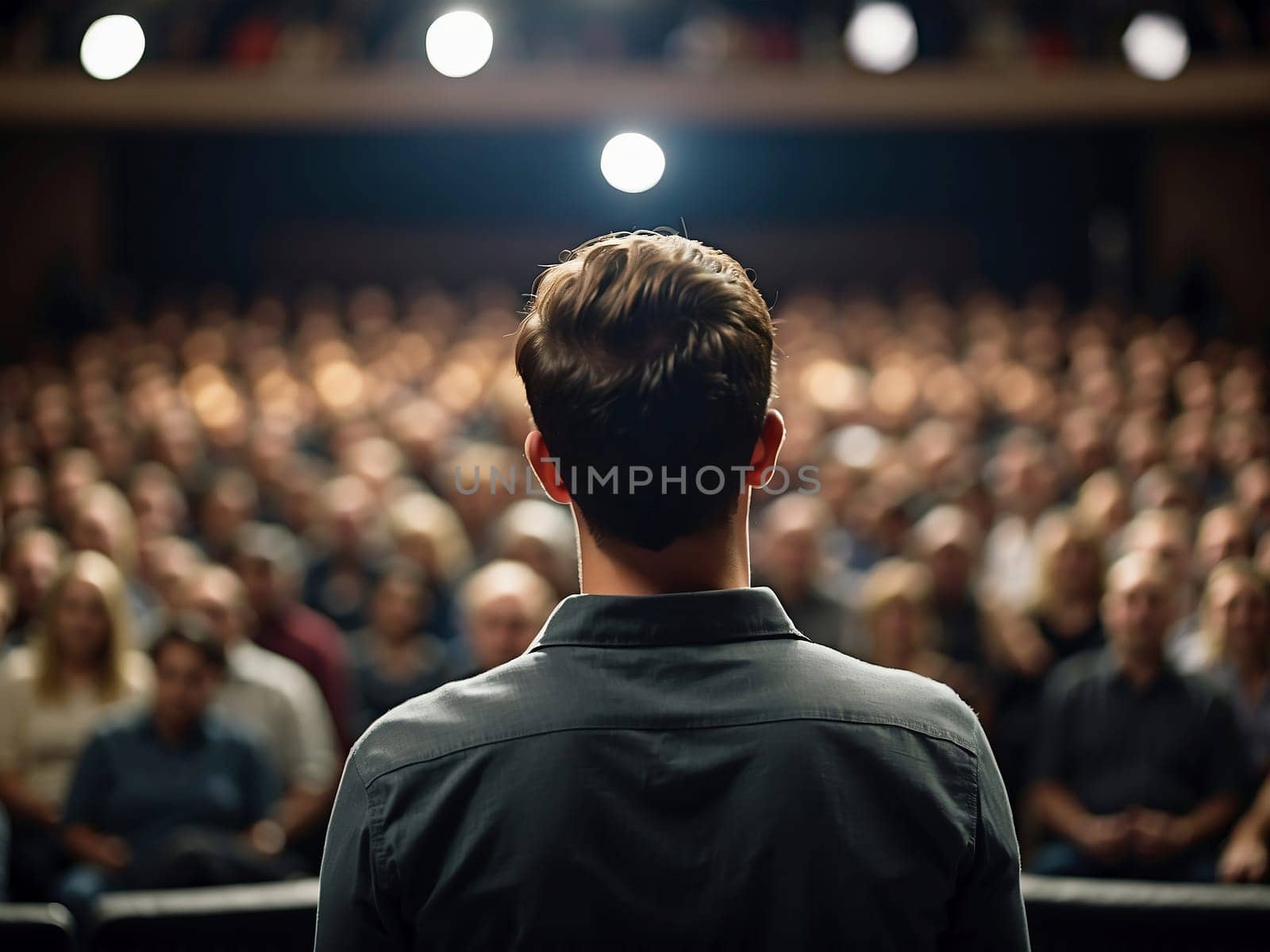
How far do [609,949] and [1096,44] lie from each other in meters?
11.8

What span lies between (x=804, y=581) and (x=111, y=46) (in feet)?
25.2

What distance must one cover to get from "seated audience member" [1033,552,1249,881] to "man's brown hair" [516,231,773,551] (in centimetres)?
287

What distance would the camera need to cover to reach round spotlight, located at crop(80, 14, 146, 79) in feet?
31.7

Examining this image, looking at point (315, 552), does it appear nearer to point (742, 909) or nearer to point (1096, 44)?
point (742, 909)

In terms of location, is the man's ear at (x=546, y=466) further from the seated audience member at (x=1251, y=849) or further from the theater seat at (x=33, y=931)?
the seated audience member at (x=1251, y=849)

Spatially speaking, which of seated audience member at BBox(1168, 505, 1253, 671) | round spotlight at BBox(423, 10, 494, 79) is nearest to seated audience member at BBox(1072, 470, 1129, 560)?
seated audience member at BBox(1168, 505, 1253, 671)

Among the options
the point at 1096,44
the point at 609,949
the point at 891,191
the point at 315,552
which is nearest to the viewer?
the point at 609,949

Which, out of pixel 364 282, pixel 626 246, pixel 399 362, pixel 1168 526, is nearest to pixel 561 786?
pixel 626 246

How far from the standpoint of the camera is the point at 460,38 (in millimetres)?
9070

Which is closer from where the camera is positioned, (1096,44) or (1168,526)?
(1168,526)

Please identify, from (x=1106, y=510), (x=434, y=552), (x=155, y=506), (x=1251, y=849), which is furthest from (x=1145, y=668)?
(x=155, y=506)

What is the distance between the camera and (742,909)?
0.87 metres

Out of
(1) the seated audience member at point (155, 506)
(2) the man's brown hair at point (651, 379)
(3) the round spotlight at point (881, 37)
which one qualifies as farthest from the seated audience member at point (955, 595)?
(3) the round spotlight at point (881, 37)

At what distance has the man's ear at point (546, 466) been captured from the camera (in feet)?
3.19
